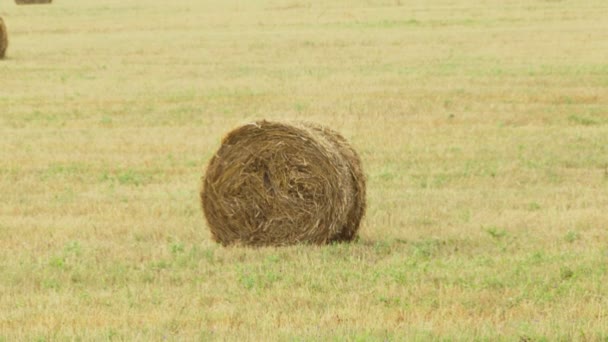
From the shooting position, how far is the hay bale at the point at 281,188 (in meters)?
11.6

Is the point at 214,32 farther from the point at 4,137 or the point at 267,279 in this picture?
the point at 267,279

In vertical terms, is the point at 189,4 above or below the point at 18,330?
above

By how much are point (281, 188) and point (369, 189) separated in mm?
3012

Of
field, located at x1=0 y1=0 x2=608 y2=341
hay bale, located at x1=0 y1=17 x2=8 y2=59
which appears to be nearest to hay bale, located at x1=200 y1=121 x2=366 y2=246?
field, located at x1=0 y1=0 x2=608 y2=341

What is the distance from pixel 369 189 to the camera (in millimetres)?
14695

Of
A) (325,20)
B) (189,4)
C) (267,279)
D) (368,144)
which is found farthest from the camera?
(189,4)

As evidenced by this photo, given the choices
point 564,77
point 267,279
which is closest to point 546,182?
point 267,279

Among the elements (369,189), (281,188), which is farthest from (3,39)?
(281,188)

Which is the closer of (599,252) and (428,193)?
(599,252)

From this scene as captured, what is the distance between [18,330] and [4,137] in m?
11.0

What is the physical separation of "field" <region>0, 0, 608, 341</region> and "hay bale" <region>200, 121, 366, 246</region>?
1.26ft

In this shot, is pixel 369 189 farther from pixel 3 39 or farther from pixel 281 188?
pixel 3 39

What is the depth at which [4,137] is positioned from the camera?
750 inches

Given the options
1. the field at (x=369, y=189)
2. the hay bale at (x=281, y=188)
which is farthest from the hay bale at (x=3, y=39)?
the hay bale at (x=281, y=188)
